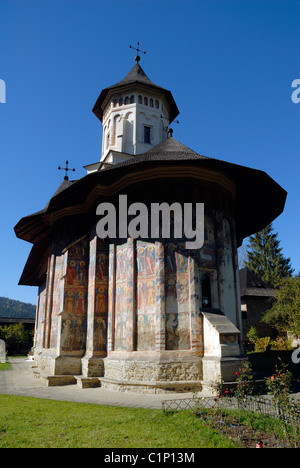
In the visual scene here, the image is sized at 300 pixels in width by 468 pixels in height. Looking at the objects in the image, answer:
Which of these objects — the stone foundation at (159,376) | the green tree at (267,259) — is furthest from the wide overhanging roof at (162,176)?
the green tree at (267,259)

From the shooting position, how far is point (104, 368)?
11.0 meters

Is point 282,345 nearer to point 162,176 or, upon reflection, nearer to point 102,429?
point 162,176

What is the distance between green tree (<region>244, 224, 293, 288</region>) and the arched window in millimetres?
26623

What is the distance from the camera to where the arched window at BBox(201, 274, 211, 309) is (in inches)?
420

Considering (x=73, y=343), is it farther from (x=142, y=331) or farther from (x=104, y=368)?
(x=142, y=331)

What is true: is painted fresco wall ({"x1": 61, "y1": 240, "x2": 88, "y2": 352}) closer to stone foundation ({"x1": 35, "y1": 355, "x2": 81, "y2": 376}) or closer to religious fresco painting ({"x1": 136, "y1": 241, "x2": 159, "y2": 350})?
stone foundation ({"x1": 35, "y1": 355, "x2": 81, "y2": 376})

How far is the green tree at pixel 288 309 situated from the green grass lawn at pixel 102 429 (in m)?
15.0

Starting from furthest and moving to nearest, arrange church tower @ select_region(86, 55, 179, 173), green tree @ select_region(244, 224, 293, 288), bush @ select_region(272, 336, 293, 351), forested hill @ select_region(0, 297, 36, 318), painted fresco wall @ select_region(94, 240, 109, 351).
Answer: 1. forested hill @ select_region(0, 297, 36, 318)
2. green tree @ select_region(244, 224, 293, 288)
3. bush @ select_region(272, 336, 293, 351)
4. church tower @ select_region(86, 55, 179, 173)
5. painted fresco wall @ select_region(94, 240, 109, 351)

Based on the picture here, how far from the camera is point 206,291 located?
1078cm

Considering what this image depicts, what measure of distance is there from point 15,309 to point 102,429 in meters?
151

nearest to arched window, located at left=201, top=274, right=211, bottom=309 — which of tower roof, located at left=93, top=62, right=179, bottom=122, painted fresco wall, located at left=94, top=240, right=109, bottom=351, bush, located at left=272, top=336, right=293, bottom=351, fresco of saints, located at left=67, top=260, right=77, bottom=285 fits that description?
painted fresco wall, located at left=94, top=240, right=109, bottom=351

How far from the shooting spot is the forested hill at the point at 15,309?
440ft

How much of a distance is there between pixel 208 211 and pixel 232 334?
3938mm

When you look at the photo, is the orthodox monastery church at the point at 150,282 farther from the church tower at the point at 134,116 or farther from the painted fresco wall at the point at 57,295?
the church tower at the point at 134,116
